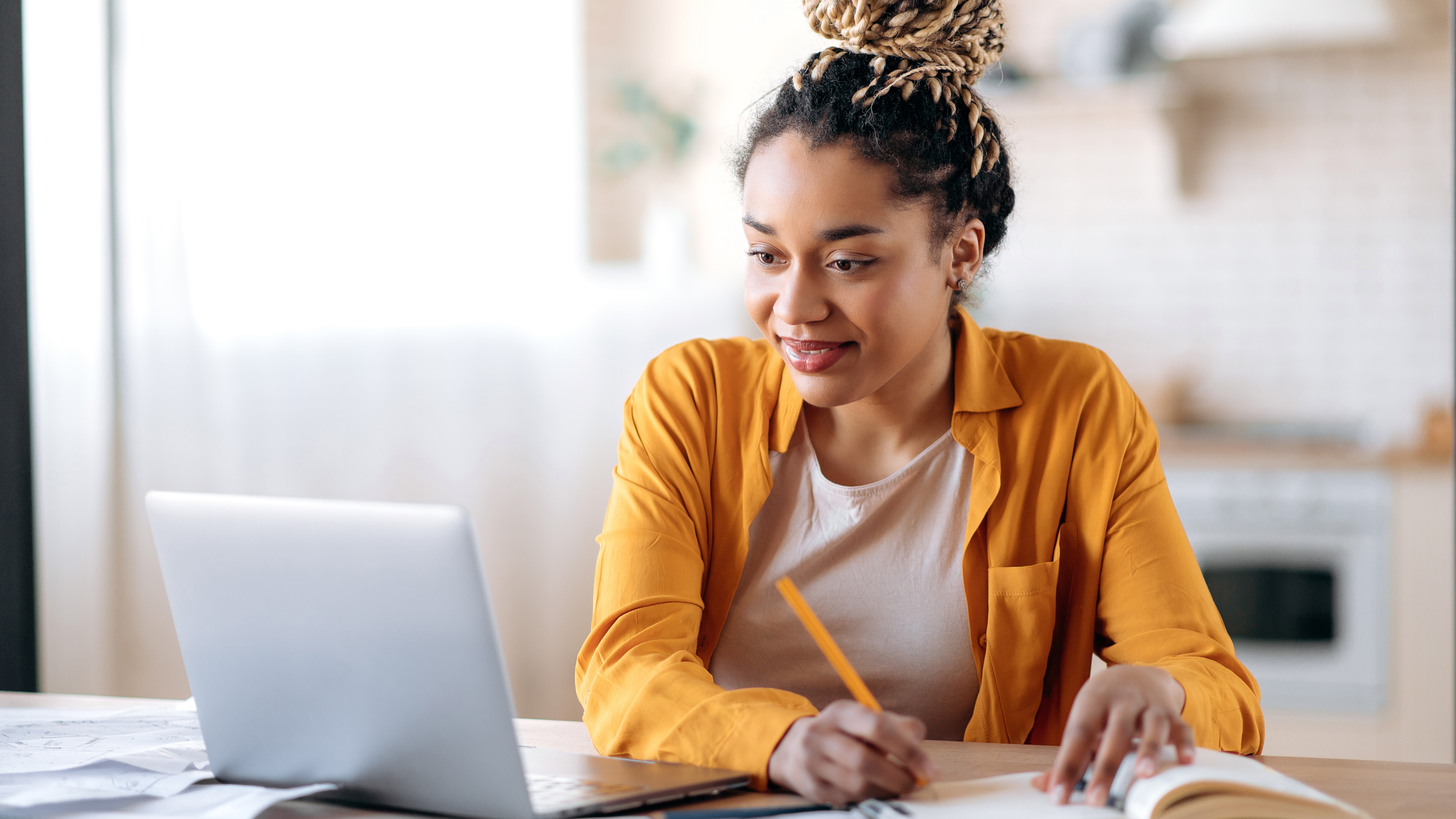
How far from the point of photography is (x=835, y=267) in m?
1.25

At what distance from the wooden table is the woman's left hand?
69mm

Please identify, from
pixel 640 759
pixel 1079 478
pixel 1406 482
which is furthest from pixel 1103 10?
pixel 640 759

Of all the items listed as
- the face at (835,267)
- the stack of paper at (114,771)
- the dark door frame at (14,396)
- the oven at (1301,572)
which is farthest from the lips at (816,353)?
the oven at (1301,572)

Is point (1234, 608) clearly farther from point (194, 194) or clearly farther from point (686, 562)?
point (194, 194)

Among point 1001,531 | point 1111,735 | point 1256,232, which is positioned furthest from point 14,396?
point 1256,232

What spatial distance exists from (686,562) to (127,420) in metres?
1.95

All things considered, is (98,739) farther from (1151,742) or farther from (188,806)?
(1151,742)

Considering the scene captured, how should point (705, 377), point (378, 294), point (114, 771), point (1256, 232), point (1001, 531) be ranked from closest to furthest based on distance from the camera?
point (114, 771)
point (1001, 531)
point (705, 377)
point (378, 294)
point (1256, 232)

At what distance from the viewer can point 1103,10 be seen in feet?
12.1

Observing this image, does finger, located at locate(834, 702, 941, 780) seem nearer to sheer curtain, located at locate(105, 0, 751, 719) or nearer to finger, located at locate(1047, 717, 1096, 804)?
finger, located at locate(1047, 717, 1096, 804)

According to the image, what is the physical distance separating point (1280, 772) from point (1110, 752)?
19cm

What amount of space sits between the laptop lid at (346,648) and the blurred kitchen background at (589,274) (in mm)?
1775

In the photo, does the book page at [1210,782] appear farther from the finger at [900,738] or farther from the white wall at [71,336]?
the white wall at [71,336]

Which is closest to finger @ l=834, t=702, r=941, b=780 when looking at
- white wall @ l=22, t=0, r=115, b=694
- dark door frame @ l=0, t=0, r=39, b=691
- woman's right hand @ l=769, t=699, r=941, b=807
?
woman's right hand @ l=769, t=699, r=941, b=807
